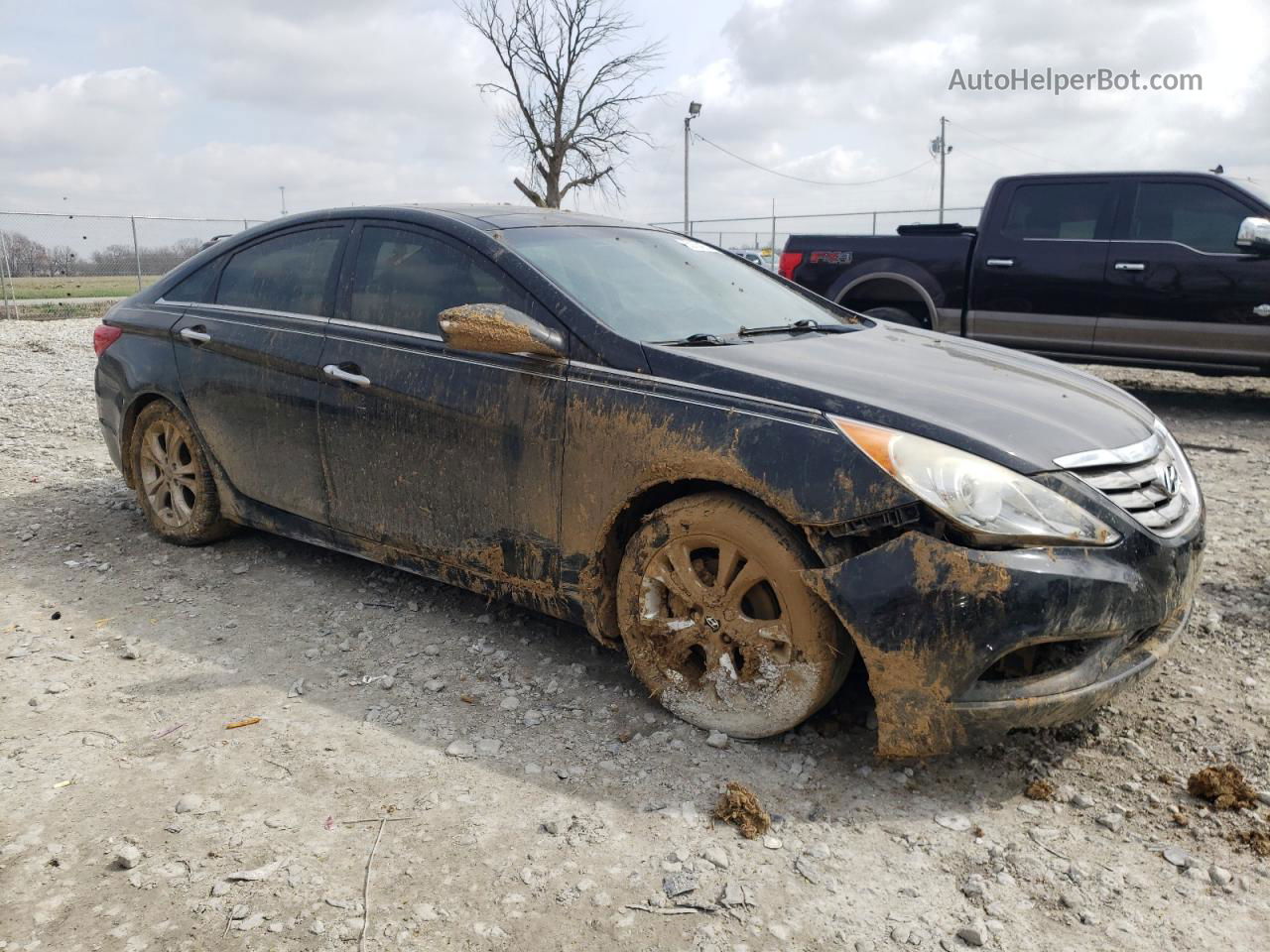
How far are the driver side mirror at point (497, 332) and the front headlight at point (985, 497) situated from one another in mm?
1087

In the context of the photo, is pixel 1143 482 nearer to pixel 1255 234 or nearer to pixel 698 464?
pixel 698 464

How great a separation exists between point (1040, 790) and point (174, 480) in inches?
157

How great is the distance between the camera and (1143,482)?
9.20 ft

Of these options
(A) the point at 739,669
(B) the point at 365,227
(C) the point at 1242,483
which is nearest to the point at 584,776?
(A) the point at 739,669

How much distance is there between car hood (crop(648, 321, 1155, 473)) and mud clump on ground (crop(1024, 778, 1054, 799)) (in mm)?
906

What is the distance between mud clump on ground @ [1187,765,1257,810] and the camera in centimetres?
265

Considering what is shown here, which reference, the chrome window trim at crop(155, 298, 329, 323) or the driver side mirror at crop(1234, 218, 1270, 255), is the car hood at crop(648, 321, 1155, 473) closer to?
the chrome window trim at crop(155, 298, 329, 323)

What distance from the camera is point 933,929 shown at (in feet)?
7.31

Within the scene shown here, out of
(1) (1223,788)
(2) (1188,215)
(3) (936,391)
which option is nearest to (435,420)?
(3) (936,391)

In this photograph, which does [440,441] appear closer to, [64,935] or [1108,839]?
[64,935]

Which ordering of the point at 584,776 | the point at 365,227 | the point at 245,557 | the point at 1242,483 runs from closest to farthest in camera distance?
1. the point at 584,776
2. the point at 365,227
3. the point at 245,557
4. the point at 1242,483

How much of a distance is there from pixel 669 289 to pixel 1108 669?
6.30ft

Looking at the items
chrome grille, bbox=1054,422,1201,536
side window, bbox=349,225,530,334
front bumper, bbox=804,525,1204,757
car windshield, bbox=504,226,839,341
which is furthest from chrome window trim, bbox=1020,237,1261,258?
side window, bbox=349,225,530,334

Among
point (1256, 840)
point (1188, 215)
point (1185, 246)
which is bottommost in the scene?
point (1256, 840)
